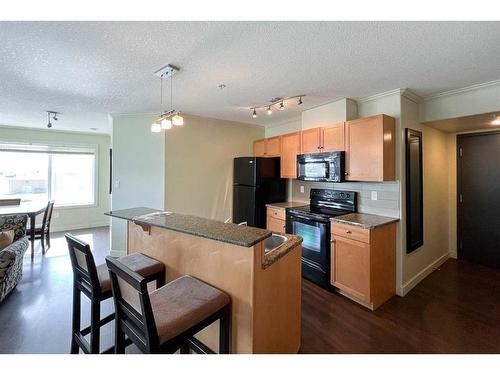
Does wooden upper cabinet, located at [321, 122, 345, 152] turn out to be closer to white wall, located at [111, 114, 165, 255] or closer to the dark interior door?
the dark interior door

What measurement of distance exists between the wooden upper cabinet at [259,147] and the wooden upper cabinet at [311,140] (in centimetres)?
96

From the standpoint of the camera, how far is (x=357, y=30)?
5.27ft

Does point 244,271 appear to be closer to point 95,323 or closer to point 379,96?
point 95,323

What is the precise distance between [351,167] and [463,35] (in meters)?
1.51

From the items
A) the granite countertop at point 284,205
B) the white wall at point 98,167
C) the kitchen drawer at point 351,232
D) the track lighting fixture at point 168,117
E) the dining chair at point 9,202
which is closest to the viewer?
the track lighting fixture at point 168,117

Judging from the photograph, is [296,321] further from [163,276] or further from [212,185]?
[212,185]

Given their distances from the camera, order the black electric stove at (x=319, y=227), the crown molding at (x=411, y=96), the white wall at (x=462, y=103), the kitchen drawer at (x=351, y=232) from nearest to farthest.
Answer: the kitchen drawer at (x=351, y=232) → the white wall at (x=462, y=103) → the crown molding at (x=411, y=96) → the black electric stove at (x=319, y=227)

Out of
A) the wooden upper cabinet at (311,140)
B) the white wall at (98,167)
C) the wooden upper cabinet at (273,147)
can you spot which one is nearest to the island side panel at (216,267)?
the wooden upper cabinet at (311,140)

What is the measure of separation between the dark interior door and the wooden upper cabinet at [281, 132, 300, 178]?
258 centimetres

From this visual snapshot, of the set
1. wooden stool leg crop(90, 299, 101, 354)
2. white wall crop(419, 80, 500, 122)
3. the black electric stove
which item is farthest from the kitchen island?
white wall crop(419, 80, 500, 122)

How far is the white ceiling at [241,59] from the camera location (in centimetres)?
161

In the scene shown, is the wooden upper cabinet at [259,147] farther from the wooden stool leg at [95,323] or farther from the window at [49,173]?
the window at [49,173]

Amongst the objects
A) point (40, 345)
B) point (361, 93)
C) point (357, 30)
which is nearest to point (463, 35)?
point (357, 30)

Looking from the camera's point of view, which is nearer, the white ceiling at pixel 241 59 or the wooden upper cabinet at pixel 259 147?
the white ceiling at pixel 241 59
